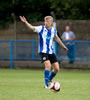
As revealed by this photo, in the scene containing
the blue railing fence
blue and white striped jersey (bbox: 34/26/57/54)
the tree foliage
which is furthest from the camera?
the tree foliage

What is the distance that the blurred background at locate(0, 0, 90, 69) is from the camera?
22250 millimetres

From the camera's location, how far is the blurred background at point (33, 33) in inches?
876

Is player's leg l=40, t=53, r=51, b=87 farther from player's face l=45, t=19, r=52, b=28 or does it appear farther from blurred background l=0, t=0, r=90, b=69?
blurred background l=0, t=0, r=90, b=69

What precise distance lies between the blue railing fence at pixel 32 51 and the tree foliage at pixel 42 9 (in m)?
3.42

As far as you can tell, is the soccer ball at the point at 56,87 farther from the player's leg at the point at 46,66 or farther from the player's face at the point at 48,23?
the player's face at the point at 48,23

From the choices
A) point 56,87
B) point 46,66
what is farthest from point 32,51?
point 56,87

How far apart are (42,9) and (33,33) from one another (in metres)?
2.67

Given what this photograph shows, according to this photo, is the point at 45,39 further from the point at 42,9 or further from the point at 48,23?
the point at 42,9

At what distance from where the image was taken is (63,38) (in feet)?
73.5

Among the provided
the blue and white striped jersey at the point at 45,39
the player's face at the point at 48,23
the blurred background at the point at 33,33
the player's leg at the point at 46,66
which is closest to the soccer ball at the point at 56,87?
the player's leg at the point at 46,66

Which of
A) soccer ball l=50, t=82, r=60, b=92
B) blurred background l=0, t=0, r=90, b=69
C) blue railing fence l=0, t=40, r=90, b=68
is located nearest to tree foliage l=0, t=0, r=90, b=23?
blurred background l=0, t=0, r=90, b=69

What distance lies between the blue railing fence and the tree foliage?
11.2 feet

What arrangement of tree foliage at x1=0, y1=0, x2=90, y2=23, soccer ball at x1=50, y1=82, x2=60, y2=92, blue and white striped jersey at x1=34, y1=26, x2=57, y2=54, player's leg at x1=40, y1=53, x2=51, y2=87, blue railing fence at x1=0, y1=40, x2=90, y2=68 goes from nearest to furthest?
soccer ball at x1=50, y1=82, x2=60, y2=92, player's leg at x1=40, y1=53, x2=51, y2=87, blue and white striped jersey at x1=34, y1=26, x2=57, y2=54, blue railing fence at x1=0, y1=40, x2=90, y2=68, tree foliage at x1=0, y1=0, x2=90, y2=23

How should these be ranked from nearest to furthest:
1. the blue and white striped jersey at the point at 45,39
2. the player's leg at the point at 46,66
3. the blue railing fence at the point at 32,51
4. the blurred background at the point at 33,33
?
the player's leg at the point at 46,66 < the blue and white striped jersey at the point at 45,39 < the blue railing fence at the point at 32,51 < the blurred background at the point at 33,33
